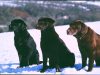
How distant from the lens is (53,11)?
10891 millimetres

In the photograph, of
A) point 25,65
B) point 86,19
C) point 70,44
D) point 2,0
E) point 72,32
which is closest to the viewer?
point 72,32

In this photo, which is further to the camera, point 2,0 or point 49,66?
point 2,0

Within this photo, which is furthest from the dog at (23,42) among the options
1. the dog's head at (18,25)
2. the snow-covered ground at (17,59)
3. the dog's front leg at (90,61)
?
the dog's front leg at (90,61)

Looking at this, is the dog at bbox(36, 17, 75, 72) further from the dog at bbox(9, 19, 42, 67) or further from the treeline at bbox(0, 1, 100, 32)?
the treeline at bbox(0, 1, 100, 32)

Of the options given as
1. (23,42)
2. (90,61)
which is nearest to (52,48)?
(23,42)

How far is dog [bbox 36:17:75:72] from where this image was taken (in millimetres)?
6008

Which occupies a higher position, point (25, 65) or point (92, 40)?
point (92, 40)

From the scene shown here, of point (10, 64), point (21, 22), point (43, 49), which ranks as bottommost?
point (10, 64)

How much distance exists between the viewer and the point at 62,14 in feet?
35.4

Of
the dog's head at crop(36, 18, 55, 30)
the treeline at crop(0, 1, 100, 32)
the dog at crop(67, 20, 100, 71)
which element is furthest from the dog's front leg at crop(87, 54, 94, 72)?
the treeline at crop(0, 1, 100, 32)

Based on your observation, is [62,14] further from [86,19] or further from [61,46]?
[61,46]

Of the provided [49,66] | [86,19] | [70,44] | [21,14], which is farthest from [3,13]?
[49,66]

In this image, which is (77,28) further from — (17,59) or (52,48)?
(17,59)

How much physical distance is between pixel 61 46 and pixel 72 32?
1.45 feet
